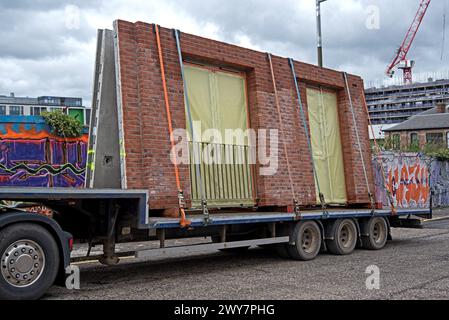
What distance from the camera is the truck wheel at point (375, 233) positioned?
1141 centimetres

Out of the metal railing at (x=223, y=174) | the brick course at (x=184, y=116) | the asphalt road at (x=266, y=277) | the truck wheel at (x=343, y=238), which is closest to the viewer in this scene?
the asphalt road at (x=266, y=277)

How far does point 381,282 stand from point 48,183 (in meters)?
10.1

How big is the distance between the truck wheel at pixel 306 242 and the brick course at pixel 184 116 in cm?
59

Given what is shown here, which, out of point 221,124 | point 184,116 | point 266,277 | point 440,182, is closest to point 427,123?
point 440,182

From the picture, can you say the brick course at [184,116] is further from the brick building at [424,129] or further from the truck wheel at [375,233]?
the brick building at [424,129]

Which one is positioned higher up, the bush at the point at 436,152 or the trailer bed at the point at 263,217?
the bush at the point at 436,152

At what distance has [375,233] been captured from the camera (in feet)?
38.9

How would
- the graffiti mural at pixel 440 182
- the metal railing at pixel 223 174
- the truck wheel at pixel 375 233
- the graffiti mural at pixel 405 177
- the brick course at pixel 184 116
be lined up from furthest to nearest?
the graffiti mural at pixel 440 182
the graffiti mural at pixel 405 177
the truck wheel at pixel 375 233
the metal railing at pixel 223 174
the brick course at pixel 184 116

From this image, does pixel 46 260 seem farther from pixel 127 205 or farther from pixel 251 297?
pixel 251 297

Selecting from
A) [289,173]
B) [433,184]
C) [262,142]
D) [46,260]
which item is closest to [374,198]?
[289,173]

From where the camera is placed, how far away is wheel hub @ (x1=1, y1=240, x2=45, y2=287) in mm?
5703

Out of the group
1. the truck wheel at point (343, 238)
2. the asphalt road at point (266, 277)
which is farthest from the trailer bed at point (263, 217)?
the asphalt road at point (266, 277)

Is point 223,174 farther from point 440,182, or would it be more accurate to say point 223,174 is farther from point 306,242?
point 440,182

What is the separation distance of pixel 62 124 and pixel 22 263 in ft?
31.0
